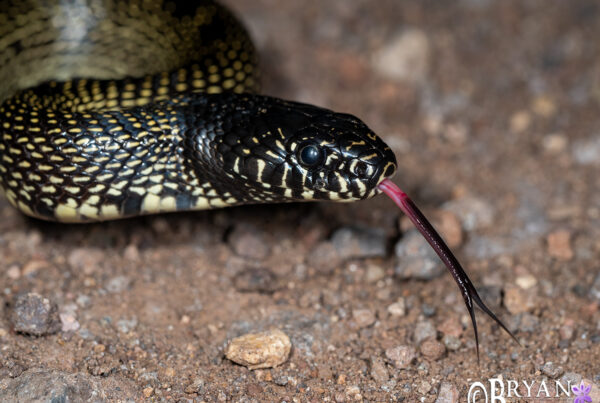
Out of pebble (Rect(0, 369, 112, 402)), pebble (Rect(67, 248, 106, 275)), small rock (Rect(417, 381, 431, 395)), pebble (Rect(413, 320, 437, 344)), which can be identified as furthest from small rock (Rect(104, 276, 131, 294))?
small rock (Rect(417, 381, 431, 395))

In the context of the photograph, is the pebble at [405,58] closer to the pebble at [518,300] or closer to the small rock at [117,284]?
the pebble at [518,300]

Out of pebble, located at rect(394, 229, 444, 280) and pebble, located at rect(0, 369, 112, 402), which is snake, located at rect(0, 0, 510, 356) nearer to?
pebble, located at rect(394, 229, 444, 280)

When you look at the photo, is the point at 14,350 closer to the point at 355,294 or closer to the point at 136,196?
the point at 136,196

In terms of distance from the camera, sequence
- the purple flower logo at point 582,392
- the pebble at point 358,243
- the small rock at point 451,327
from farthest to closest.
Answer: the pebble at point 358,243
the small rock at point 451,327
the purple flower logo at point 582,392

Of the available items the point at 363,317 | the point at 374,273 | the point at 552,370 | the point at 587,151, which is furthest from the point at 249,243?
the point at 587,151

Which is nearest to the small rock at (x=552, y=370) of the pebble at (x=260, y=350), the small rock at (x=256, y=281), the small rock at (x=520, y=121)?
the pebble at (x=260, y=350)

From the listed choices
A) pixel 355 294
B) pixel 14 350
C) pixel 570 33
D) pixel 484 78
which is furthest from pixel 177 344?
pixel 570 33
